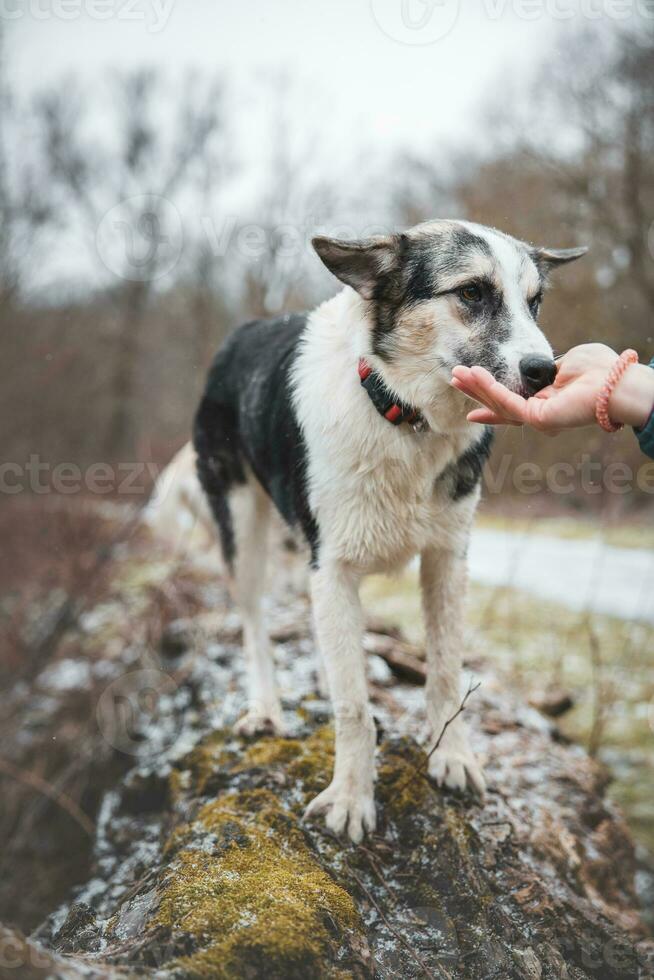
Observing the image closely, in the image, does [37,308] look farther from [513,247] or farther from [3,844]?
[513,247]

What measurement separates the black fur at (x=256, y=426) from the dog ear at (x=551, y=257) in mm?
1068

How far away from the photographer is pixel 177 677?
15.3 ft

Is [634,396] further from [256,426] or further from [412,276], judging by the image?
[256,426]

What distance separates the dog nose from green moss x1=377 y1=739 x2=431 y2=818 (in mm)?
1520

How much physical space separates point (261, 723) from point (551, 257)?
2395 mm

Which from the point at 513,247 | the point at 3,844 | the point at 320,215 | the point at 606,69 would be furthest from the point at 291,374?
the point at 606,69

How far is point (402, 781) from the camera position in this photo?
2.73 meters

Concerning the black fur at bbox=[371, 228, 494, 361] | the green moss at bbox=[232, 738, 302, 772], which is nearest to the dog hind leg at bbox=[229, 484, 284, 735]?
the green moss at bbox=[232, 738, 302, 772]

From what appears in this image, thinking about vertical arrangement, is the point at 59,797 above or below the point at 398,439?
below

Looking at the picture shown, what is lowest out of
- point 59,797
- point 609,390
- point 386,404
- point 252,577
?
point 59,797

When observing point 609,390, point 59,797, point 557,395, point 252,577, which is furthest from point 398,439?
point 59,797

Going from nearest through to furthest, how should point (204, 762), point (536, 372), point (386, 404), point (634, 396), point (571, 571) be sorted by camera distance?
1. point (634, 396)
2. point (536, 372)
3. point (386, 404)
4. point (204, 762)
5. point (571, 571)

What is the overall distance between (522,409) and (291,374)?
1350mm

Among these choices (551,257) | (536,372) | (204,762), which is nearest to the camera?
(536,372)
